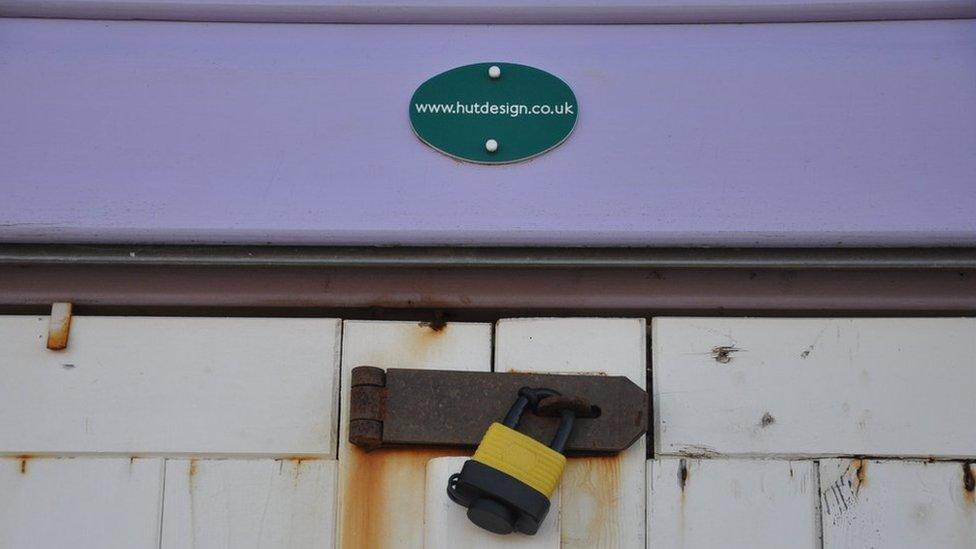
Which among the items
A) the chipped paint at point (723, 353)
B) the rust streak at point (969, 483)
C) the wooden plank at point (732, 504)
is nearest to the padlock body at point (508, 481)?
the wooden plank at point (732, 504)

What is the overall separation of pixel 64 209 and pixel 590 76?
71 cm

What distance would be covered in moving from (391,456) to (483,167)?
15.3 inches

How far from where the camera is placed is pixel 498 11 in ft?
5.07

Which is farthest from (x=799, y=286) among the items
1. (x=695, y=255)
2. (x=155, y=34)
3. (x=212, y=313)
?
(x=155, y=34)

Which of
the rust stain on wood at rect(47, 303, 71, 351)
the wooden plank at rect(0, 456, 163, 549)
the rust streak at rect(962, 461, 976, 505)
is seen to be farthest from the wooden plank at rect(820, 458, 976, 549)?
the rust stain on wood at rect(47, 303, 71, 351)

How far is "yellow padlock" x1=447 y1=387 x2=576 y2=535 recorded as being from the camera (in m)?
1.29

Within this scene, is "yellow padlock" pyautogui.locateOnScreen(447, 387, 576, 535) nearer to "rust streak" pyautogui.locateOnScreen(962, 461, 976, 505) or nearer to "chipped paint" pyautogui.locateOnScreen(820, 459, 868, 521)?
"chipped paint" pyautogui.locateOnScreen(820, 459, 868, 521)

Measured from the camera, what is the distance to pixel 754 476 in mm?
1385

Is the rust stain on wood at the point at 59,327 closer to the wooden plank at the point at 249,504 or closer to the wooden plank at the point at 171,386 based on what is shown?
the wooden plank at the point at 171,386

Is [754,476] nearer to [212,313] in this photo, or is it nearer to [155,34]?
[212,313]

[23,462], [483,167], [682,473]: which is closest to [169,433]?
[23,462]

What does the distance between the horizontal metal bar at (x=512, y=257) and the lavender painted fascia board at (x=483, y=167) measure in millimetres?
18

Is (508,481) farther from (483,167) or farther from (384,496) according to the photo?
(483,167)

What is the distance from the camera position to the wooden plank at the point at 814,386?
1399 millimetres
